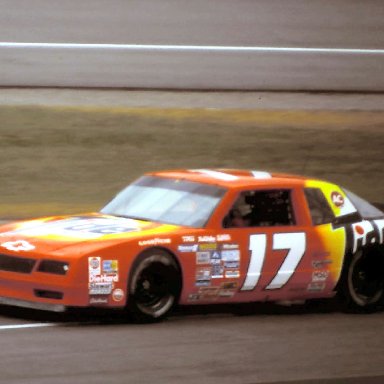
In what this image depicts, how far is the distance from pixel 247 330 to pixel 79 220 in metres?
1.78

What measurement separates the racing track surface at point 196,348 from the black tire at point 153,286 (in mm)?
118

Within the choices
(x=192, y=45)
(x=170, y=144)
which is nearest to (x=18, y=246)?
(x=170, y=144)

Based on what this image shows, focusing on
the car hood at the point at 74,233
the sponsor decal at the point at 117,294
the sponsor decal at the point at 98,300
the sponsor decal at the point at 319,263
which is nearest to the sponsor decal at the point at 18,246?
the car hood at the point at 74,233

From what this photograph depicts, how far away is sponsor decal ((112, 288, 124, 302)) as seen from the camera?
33.8 ft

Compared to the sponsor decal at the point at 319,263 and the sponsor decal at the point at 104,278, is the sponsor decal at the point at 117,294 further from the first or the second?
the sponsor decal at the point at 319,263

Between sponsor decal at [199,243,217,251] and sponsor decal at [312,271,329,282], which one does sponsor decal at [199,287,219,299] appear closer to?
sponsor decal at [199,243,217,251]

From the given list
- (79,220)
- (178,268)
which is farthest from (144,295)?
(79,220)

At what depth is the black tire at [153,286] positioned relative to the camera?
34.1 feet

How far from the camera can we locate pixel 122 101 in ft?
69.1

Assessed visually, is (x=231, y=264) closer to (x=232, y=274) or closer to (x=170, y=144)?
(x=232, y=274)

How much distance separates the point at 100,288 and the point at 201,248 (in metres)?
0.97

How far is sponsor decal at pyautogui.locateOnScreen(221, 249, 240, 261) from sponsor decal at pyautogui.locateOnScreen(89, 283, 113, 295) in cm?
109

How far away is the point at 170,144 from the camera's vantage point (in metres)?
21.0

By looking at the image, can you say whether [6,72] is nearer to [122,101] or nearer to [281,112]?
[122,101]
